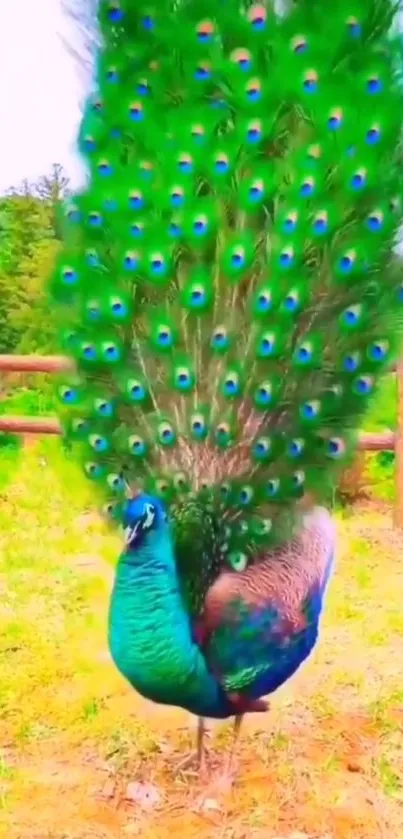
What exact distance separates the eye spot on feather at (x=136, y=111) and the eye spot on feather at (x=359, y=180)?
250mm

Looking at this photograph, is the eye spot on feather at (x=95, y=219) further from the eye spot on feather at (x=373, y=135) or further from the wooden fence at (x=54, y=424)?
the eye spot on feather at (x=373, y=135)

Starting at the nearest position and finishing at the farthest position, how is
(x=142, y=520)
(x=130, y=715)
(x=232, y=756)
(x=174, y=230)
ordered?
(x=142, y=520) → (x=174, y=230) → (x=232, y=756) → (x=130, y=715)

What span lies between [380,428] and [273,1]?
0.96 m

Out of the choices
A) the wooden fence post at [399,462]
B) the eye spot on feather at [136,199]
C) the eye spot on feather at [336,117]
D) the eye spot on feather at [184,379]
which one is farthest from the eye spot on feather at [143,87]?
the wooden fence post at [399,462]

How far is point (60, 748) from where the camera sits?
154cm

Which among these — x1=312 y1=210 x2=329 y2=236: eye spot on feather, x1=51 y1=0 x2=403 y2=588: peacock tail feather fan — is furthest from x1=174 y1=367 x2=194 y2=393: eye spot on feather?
x1=312 y1=210 x2=329 y2=236: eye spot on feather

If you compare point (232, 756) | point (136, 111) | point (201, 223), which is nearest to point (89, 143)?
point (136, 111)

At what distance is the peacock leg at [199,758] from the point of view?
147 cm

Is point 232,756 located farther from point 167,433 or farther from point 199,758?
point 167,433

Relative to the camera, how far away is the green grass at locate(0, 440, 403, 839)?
4.58 feet

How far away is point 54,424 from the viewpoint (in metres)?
1.87

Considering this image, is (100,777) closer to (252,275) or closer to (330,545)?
(330,545)

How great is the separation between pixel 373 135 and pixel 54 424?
803 mm

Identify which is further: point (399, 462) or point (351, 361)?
point (399, 462)
